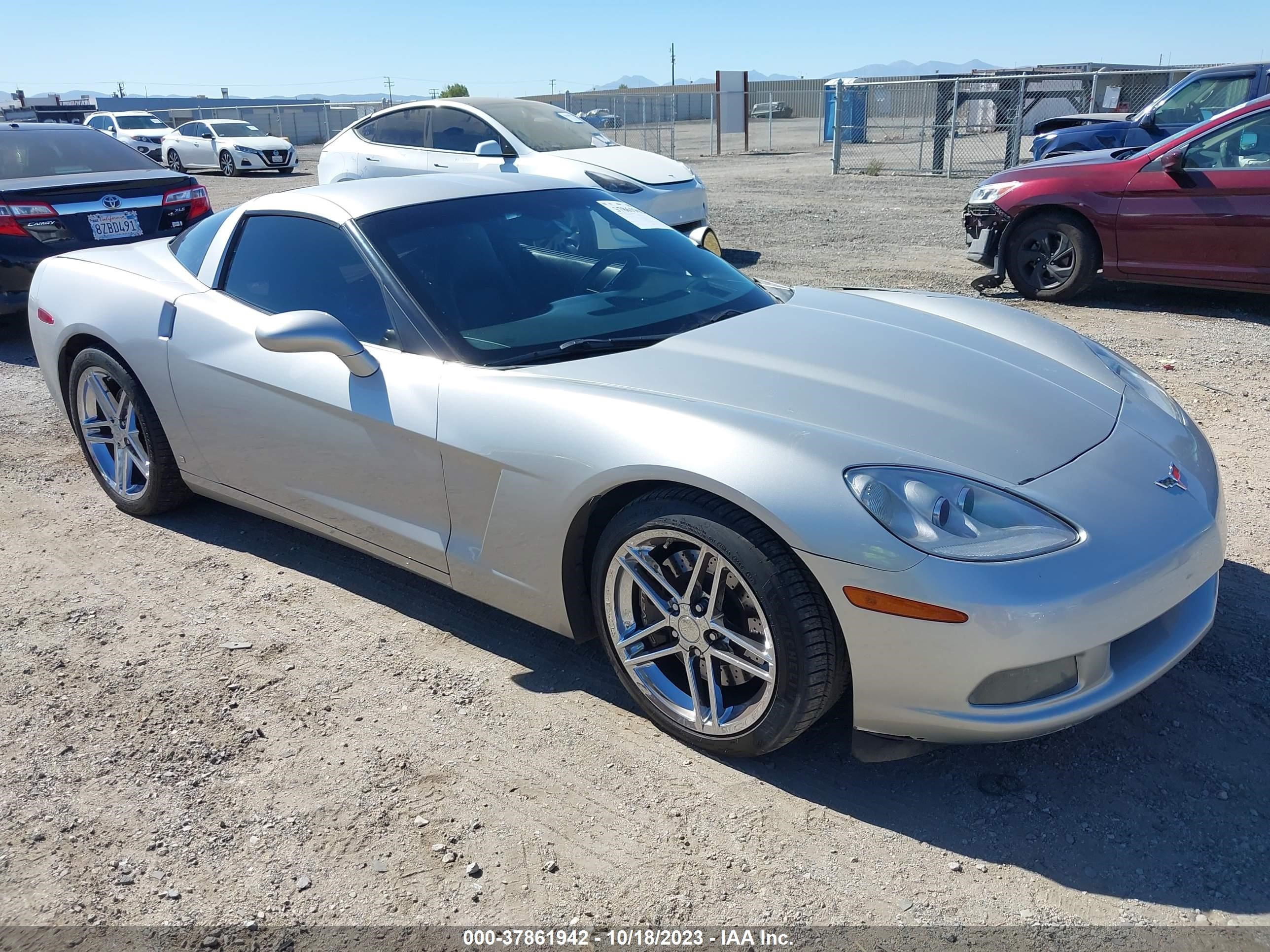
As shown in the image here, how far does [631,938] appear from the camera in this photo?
7.20 ft

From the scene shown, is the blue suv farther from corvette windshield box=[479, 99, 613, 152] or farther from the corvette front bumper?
the corvette front bumper

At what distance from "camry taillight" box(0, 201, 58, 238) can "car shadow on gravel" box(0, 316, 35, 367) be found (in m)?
0.73

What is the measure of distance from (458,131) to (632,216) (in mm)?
6826

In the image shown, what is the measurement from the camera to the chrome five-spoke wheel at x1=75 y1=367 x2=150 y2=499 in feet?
14.1

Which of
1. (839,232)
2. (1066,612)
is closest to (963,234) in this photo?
(839,232)

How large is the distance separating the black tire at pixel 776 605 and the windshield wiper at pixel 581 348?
24.6 inches

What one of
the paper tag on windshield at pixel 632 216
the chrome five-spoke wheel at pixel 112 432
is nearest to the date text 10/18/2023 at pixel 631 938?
the paper tag on windshield at pixel 632 216

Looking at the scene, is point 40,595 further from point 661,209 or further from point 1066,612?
point 661,209

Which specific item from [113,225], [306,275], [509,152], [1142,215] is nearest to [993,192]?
[1142,215]

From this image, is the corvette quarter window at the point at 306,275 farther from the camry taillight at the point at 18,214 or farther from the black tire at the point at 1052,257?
the black tire at the point at 1052,257

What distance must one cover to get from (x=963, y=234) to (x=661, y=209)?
4.14 metres

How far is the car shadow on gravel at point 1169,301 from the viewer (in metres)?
7.44

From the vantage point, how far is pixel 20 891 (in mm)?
2395

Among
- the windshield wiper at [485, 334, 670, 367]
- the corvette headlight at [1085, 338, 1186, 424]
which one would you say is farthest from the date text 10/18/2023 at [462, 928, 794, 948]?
the corvette headlight at [1085, 338, 1186, 424]
